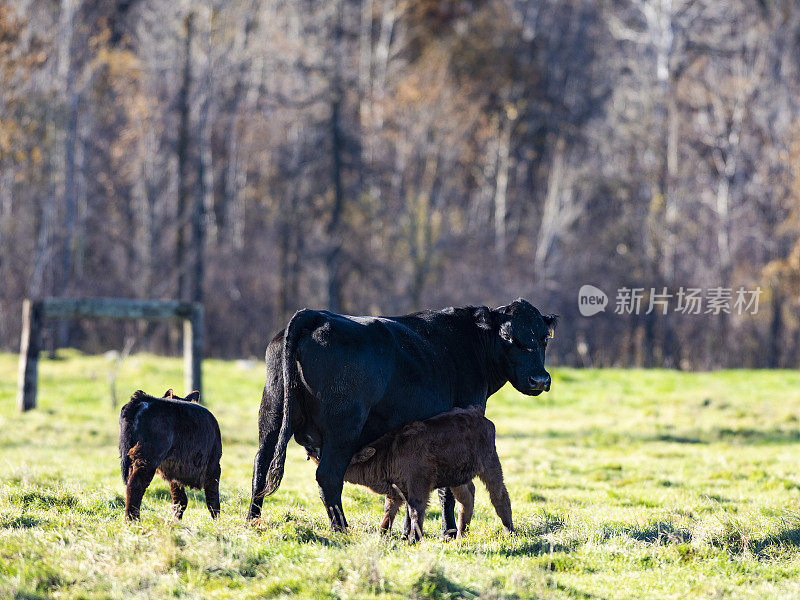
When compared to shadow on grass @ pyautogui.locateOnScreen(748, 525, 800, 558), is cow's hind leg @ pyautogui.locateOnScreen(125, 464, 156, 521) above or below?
above

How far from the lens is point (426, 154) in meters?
36.4

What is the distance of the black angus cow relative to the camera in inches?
262

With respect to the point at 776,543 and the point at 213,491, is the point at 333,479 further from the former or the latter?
the point at 776,543

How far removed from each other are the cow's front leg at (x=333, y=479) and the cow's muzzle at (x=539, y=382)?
1.79 m

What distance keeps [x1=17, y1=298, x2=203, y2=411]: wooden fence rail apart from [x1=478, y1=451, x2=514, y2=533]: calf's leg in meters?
9.39

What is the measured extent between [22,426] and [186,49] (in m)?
19.1

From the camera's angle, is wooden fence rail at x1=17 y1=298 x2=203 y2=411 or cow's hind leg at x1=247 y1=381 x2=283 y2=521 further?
wooden fence rail at x1=17 y1=298 x2=203 y2=411

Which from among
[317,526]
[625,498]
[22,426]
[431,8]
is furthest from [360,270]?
[317,526]

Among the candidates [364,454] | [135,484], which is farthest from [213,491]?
[364,454]

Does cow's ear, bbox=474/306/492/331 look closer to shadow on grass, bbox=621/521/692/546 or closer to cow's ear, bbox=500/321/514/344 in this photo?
cow's ear, bbox=500/321/514/344

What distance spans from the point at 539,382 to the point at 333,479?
6.46ft

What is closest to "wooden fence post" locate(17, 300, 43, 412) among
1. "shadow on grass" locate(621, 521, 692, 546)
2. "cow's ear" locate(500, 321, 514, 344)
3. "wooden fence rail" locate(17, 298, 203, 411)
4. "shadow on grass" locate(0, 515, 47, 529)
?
"wooden fence rail" locate(17, 298, 203, 411)

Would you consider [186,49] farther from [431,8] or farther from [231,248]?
[431,8]

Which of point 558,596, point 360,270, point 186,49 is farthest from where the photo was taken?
point 360,270
